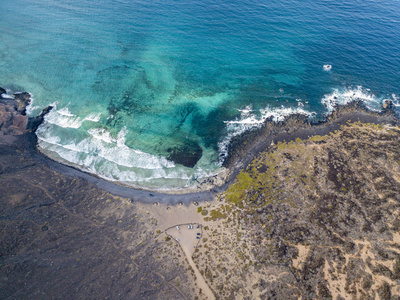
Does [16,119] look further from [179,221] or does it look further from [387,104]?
[387,104]

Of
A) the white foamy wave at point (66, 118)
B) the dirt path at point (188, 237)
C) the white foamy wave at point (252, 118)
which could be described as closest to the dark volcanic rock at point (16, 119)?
the white foamy wave at point (66, 118)

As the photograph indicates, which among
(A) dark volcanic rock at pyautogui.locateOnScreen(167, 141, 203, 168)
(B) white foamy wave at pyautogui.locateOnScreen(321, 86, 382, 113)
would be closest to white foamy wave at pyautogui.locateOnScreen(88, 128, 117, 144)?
(A) dark volcanic rock at pyautogui.locateOnScreen(167, 141, 203, 168)

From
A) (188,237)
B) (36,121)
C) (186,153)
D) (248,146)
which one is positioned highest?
(248,146)

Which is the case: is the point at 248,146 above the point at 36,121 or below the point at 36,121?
above

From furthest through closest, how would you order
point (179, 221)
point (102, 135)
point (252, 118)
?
point (252, 118)
point (102, 135)
point (179, 221)

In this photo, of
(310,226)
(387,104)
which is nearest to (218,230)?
(310,226)

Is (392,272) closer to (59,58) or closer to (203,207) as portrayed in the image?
(203,207)

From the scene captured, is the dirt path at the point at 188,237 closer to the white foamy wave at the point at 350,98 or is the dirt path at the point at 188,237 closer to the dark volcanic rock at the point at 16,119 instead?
the dark volcanic rock at the point at 16,119
